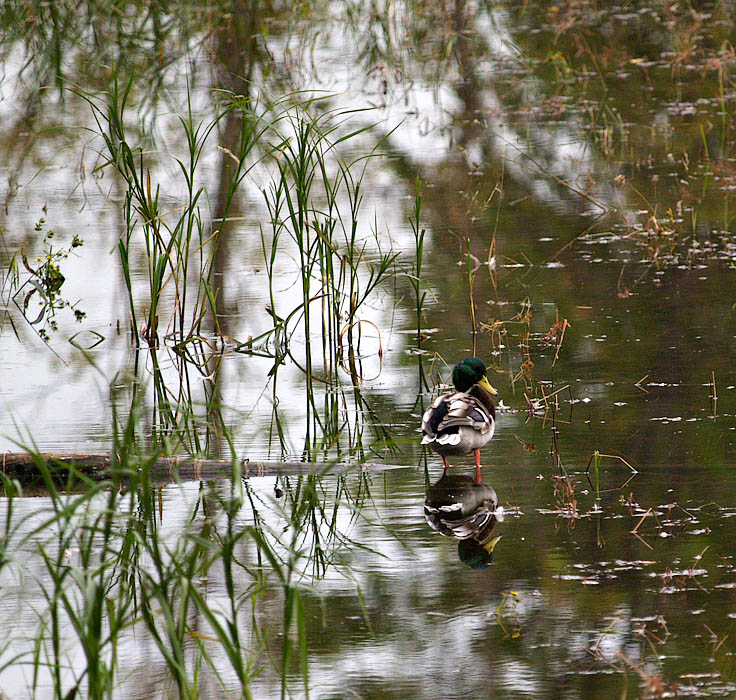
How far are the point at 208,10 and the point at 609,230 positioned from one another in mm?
8281

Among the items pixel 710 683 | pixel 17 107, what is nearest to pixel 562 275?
pixel 710 683

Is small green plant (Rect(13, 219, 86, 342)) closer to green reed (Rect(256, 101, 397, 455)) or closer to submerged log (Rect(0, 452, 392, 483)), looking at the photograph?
green reed (Rect(256, 101, 397, 455))

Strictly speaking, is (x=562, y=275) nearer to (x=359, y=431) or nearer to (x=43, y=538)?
(x=359, y=431)

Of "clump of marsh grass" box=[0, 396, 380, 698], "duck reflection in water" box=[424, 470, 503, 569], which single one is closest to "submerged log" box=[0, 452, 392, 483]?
"clump of marsh grass" box=[0, 396, 380, 698]

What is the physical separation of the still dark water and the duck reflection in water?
0.05 meters

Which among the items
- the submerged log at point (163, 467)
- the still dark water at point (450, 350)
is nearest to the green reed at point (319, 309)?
the still dark water at point (450, 350)

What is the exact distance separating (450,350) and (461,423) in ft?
5.54

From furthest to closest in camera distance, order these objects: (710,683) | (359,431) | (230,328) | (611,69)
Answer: (611,69)
(230,328)
(359,431)
(710,683)

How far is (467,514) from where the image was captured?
5.44 metres

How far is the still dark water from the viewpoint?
175 inches

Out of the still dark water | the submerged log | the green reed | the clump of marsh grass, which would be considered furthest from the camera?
the green reed

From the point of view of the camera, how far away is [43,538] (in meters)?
5.37

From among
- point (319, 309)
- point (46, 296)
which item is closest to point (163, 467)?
point (319, 309)

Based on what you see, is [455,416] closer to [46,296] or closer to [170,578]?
[170,578]
